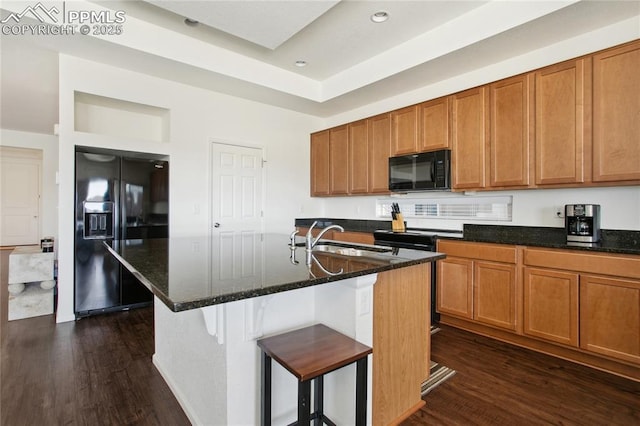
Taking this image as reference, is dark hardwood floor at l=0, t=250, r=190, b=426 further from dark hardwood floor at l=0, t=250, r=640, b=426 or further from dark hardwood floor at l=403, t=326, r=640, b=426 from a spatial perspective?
dark hardwood floor at l=403, t=326, r=640, b=426

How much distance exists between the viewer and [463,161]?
3248 mm

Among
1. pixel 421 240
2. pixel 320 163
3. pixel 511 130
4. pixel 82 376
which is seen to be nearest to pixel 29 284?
pixel 82 376

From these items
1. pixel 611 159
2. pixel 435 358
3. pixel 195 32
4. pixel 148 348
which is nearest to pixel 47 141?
pixel 195 32

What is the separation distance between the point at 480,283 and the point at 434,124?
171 cm

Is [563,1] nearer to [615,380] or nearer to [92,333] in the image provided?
[615,380]

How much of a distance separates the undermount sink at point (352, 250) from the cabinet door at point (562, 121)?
1763mm

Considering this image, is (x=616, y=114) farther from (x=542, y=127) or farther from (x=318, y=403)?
(x=318, y=403)

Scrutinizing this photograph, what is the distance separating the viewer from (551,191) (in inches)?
114

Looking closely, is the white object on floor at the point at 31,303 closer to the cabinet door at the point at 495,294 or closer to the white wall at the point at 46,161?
the white wall at the point at 46,161

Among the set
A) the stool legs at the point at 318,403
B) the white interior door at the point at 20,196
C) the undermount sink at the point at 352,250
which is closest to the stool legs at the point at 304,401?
the stool legs at the point at 318,403

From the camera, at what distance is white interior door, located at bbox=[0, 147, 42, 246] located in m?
7.09

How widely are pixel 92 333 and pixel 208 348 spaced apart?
2193 mm

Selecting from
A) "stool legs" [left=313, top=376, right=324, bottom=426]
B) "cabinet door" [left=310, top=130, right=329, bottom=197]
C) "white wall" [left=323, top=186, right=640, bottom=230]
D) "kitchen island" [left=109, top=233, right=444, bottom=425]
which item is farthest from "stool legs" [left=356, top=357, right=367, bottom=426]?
"cabinet door" [left=310, top=130, right=329, bottom=197]

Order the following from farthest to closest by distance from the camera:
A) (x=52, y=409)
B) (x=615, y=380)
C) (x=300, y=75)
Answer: (x=300, y=75) → (x=615, y=380) → (x=52, y=409)
